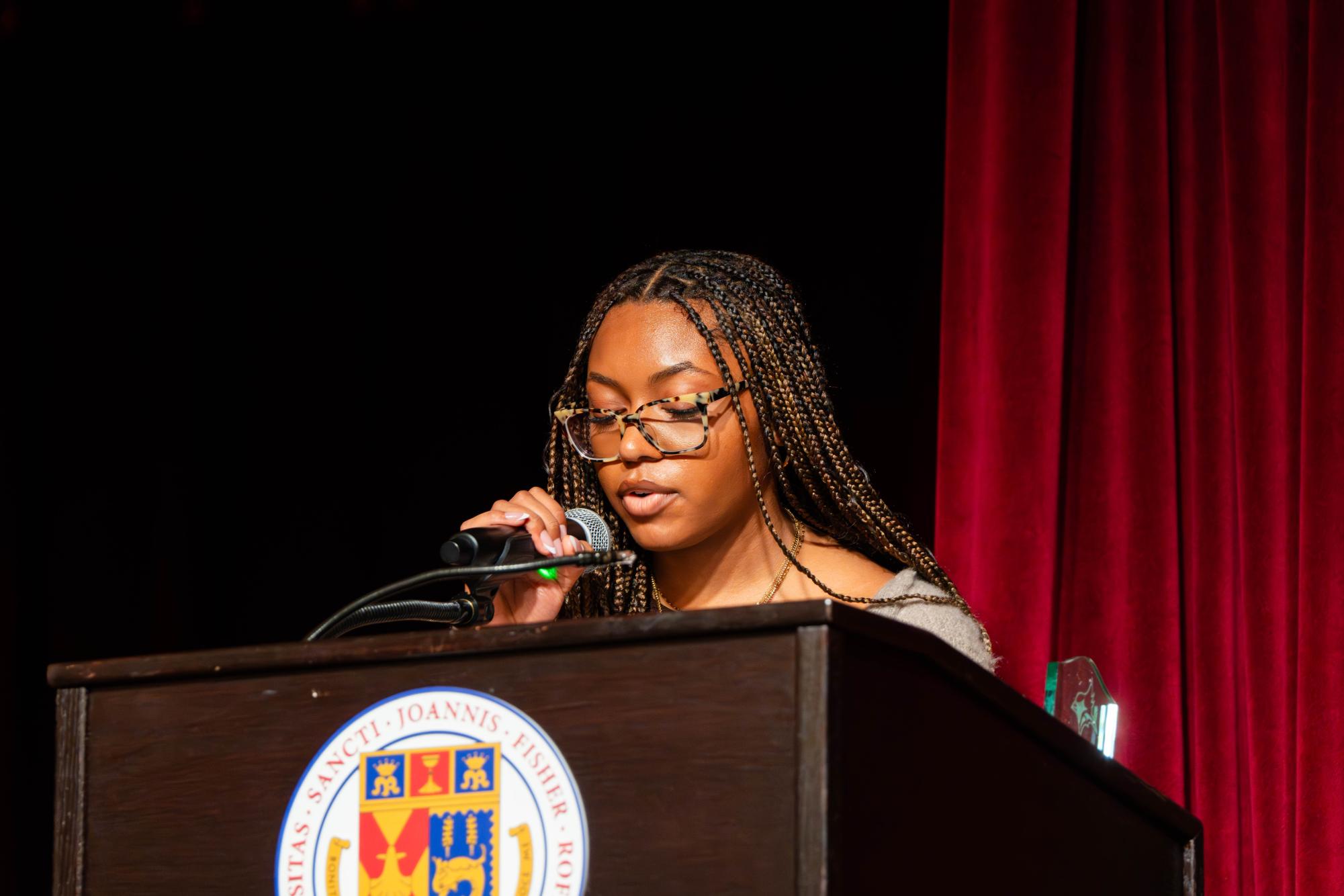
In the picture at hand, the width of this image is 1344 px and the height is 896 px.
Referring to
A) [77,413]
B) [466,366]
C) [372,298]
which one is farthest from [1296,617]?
[77,413]

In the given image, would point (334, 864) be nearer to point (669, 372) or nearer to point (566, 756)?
point (566, 756)

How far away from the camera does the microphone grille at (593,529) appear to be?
167 centimetres

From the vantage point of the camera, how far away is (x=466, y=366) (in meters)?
3.02

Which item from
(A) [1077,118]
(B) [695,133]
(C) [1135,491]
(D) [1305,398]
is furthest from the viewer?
(B) [695,133]

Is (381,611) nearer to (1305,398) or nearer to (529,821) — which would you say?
(529,821)

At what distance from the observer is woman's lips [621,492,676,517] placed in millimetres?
1847

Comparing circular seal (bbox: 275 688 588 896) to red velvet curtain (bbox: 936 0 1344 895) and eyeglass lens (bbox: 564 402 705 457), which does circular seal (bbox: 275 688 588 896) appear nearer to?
eyeglass lens (bbox: 564 402 705 457)

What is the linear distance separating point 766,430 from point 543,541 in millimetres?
476

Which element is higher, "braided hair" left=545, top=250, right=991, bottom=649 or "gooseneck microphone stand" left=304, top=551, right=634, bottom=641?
"braided hair" left=545, top=250, right=991, bottom=649

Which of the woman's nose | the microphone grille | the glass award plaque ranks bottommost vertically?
the glass award plaque

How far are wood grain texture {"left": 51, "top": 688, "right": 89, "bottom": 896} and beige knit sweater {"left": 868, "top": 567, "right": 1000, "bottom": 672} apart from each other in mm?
1002

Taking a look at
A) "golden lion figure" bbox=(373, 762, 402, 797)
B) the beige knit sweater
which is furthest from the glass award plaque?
"golden lion figure" bbox=(373, 762, 402, 797)

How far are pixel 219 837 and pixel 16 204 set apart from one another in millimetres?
2299

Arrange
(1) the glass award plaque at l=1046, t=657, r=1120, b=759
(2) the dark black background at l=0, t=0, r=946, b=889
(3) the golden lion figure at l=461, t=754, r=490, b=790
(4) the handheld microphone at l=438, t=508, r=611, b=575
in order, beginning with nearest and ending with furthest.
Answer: (3) the golden lion figure at l=461, t=754, r=490, b=790
(4) the handheld microphone at l=438, t=508, r=611, b=575
(1) the glass award plaque at l=1046, t=657, r=1120, b=759
(2) the dark black background at l=0, t=0, r=946, b=889
